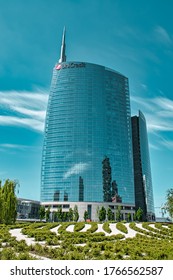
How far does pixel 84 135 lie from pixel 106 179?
32.7m

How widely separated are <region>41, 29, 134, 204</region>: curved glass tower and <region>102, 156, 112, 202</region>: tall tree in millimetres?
2390

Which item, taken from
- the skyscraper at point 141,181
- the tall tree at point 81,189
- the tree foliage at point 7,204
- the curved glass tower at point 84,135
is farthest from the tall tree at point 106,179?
the tree foliage at point 7,204

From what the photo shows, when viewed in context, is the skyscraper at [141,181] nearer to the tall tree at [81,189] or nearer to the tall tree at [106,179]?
the tall tree at [106,179]

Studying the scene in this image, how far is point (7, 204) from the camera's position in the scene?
5328cm

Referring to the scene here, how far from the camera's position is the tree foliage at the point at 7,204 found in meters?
52.5

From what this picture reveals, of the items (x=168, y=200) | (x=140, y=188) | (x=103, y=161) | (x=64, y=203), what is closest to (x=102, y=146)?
(x=103, y=161)

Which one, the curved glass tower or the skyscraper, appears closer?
the curved glass tower

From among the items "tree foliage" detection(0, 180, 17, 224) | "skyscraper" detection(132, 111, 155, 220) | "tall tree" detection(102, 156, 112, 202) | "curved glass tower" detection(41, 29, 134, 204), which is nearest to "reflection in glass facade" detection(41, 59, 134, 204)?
"curved glass tower" detection(41, 29, 134, 204)

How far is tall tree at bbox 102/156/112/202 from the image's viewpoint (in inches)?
5600

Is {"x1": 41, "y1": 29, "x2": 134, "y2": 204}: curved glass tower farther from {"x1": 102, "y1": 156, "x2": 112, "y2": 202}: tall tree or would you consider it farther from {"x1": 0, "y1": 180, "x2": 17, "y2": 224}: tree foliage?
{"x1": 0, "y1": 180, "x2": 17, "y2": 224}: tree foliage

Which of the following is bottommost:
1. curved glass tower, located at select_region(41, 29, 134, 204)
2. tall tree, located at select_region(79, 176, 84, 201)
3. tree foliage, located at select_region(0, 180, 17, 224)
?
tree foliage, located at select_region(0, 180, 17, 224)

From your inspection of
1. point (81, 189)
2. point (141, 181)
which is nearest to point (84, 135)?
point (81, 189)

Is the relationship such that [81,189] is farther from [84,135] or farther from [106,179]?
[84,135]
